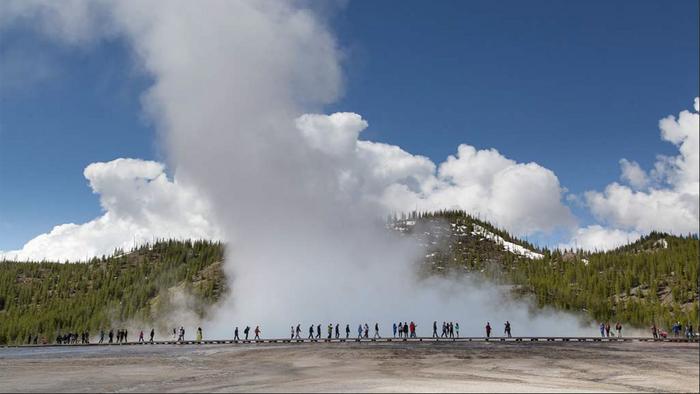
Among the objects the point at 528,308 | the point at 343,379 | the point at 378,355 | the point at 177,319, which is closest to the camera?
the point at 343,379

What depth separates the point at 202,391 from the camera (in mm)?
23078

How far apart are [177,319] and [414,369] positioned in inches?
5929

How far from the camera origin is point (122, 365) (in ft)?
129

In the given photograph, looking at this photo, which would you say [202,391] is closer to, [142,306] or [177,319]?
[177,319]

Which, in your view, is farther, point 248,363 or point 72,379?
point 248,363

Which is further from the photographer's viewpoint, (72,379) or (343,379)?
(72,379)

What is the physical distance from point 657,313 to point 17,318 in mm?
195073

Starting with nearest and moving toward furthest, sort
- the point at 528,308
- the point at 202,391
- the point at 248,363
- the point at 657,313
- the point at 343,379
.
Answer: the point at 202,391
the point at 343,379
the point at 248,363
the point at 657,313
the point at 528,308

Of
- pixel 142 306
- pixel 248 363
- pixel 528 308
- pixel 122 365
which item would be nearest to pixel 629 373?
pixel 248 363

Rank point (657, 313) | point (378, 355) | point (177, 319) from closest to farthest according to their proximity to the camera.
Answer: point (378, 355)
point (657, 313)
point (177, 319)

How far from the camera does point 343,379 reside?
26.4m

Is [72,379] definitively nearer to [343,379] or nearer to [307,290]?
[343,379]

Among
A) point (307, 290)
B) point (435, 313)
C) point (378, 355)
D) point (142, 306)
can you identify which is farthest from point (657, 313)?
point (142, 306)

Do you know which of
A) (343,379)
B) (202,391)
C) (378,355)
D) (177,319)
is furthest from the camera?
(177,319)
